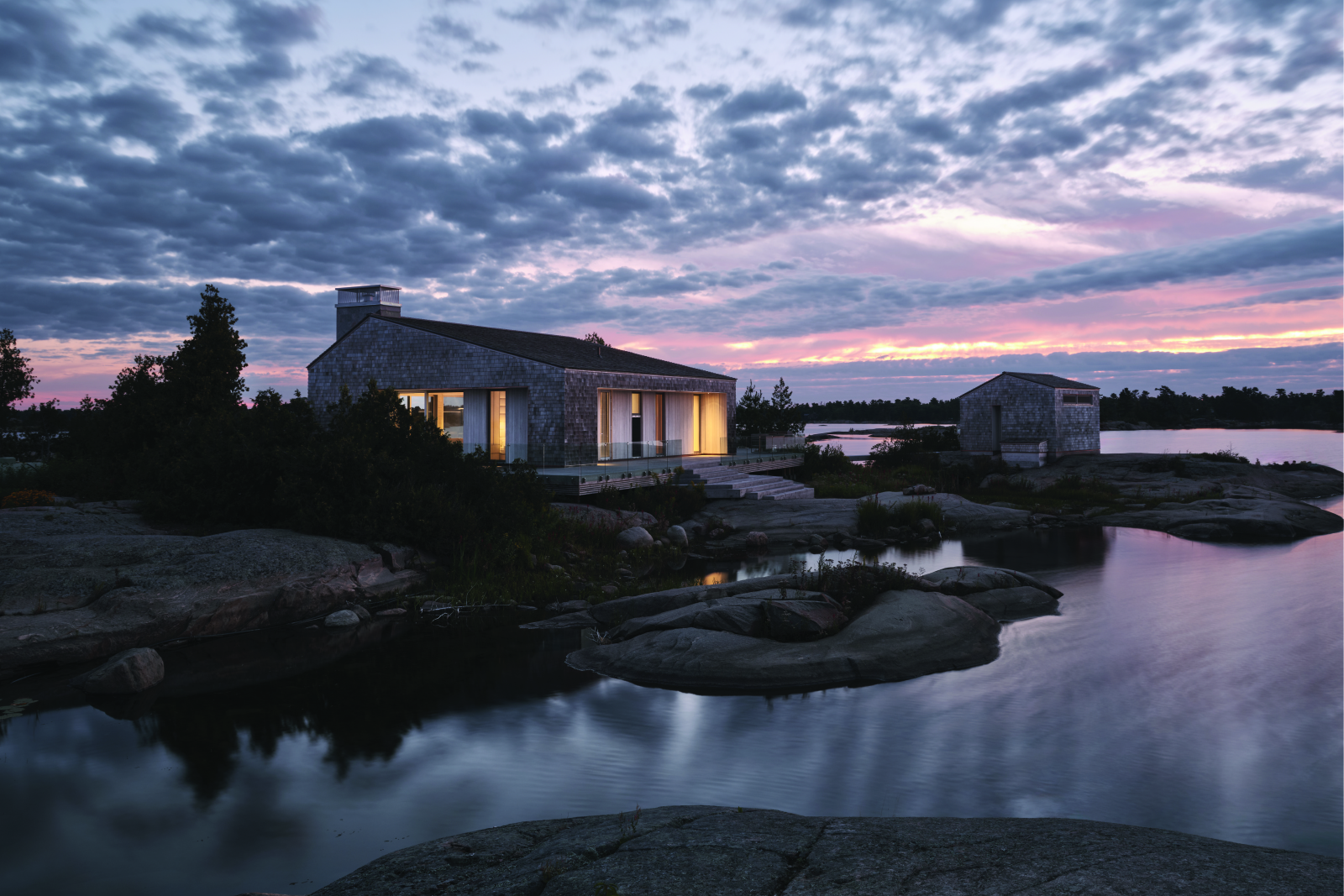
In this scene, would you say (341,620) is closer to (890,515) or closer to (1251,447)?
(890,515)

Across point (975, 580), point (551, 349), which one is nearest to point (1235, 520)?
point (975, 580)

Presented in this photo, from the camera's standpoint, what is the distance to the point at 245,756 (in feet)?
28.9

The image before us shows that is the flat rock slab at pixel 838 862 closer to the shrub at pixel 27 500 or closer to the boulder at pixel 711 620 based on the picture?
the boulder at pixel 711 620

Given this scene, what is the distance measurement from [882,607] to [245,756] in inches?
346

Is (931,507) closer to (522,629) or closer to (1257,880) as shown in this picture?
(522,629)

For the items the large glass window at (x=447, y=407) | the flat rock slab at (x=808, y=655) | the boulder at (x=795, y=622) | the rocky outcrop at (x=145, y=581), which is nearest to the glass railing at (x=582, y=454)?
the large glass window at (x=447, y=407)

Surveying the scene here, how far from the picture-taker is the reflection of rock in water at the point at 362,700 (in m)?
9.02

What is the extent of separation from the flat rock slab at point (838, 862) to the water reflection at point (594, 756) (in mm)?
1479

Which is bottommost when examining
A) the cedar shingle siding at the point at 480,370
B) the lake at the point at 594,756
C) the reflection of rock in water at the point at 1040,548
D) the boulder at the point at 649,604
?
the lake at the point at 594,756

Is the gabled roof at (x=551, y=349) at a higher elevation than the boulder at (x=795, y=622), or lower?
higher

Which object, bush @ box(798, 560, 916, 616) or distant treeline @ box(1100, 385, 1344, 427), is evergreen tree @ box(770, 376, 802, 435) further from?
distant treeline @ box(1100, 385, 1344, 427)

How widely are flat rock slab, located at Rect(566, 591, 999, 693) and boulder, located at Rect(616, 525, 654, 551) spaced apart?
7.72m

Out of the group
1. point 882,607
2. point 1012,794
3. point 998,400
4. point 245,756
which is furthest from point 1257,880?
point 998,400

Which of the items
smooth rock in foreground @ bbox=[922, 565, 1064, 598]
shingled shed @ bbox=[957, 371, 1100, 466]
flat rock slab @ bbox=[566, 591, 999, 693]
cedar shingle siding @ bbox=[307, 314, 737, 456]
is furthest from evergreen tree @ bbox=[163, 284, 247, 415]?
shingled shed @ bbox=[957, 371, 1100, 466]
